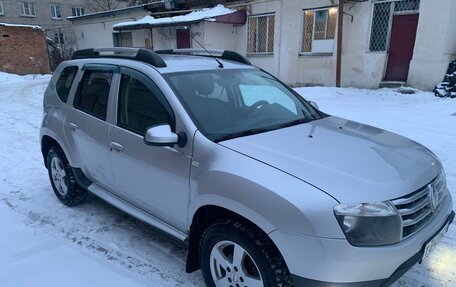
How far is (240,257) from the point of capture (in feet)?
7.66

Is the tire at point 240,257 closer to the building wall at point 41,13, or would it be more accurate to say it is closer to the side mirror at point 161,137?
the side mirror at point 161,137

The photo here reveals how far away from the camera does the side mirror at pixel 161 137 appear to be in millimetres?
2521

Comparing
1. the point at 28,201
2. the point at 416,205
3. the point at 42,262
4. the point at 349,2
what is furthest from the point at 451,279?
the point at 349,2

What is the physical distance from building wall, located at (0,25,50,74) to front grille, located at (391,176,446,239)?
23.8 m

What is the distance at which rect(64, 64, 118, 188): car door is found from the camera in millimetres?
3439

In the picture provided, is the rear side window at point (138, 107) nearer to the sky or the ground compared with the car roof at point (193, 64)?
nearer to the ground

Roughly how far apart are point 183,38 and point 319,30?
7.61 meters

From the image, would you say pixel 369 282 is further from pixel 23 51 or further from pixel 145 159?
pixel 23 51

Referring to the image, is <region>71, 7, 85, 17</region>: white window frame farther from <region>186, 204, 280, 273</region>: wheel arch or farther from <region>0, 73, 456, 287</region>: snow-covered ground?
<region>186, 204, 280, 273</region>: wheel arch

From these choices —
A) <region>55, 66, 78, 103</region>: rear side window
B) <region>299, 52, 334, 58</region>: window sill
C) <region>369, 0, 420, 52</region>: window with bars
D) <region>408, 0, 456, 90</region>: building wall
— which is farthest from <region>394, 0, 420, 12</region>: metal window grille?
<region>55, 66, 78, 103</region>: rear side window

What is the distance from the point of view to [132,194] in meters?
3.23

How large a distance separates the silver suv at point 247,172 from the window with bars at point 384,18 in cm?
1032

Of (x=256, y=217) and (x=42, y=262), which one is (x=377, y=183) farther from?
(x=42, y=262)

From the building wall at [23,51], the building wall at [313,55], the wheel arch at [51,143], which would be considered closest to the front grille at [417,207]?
the wheel arch at [51,143]
